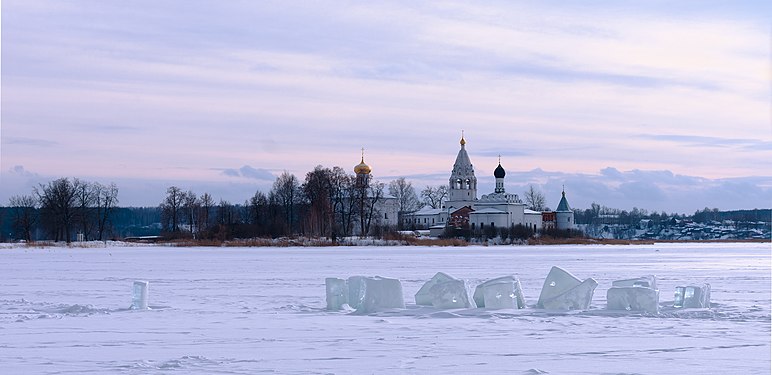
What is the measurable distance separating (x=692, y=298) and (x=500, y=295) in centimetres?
267

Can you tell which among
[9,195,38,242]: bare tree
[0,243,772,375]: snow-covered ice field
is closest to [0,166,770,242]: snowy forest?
[9,195,38,242]: bare tree

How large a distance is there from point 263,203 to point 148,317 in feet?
247

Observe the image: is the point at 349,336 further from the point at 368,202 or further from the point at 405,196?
the point at 405,196

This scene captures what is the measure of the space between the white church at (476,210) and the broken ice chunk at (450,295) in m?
81.0

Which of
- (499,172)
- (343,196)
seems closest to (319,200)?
(343,196)

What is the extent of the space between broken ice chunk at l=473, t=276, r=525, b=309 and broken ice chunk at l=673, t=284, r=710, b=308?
7.16ft

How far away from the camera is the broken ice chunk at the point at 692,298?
14.1 metres

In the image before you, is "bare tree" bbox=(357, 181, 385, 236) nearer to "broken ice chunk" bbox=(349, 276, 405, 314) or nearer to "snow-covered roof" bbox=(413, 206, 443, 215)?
"snow-covered roof" bbox=(413, 206, 443, 215)

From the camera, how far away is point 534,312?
13.8 m

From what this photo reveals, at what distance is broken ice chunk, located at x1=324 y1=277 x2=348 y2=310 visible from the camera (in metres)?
14.5

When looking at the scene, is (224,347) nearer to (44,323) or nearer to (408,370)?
(408,370)

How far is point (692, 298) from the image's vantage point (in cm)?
1418

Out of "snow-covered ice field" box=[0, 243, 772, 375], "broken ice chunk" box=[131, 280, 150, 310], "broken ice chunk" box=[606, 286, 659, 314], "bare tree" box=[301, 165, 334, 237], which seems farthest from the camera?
"bare tree" box=[301, 165, 334, 237]

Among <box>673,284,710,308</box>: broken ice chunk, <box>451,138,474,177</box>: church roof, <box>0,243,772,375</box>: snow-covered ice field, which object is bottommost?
<box>0,243,772,375</box>: snow-covered ice field
